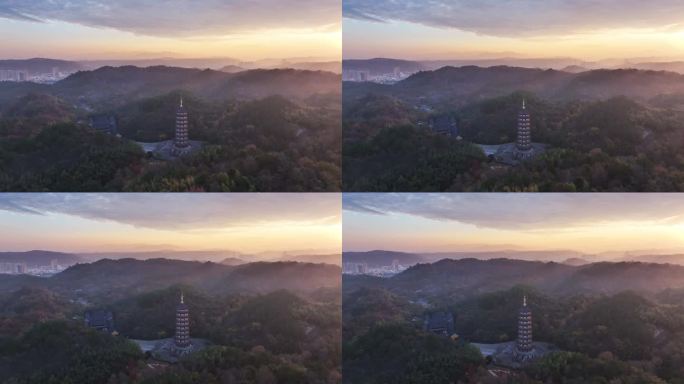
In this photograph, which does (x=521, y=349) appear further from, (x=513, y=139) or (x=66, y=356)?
(x=66, y=356)

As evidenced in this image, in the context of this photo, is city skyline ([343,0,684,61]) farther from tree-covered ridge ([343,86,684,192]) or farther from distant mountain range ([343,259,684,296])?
distant mountain range ([343,259,684,296])

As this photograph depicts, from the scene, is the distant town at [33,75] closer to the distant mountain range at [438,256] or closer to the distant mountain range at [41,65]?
the distant mountain range at [41,65]

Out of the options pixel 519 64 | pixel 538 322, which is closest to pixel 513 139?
pixel 519 64

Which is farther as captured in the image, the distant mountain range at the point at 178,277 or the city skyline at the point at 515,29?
the distant mountain range at the point at 178,277

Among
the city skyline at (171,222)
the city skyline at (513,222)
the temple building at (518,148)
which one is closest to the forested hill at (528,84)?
the temple building at (518,148)

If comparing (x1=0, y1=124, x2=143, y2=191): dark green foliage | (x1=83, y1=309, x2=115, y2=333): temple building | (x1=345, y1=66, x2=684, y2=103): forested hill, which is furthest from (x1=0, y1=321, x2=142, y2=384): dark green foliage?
(x1=345, y1=66, x2=684, y2=103): forested hill
